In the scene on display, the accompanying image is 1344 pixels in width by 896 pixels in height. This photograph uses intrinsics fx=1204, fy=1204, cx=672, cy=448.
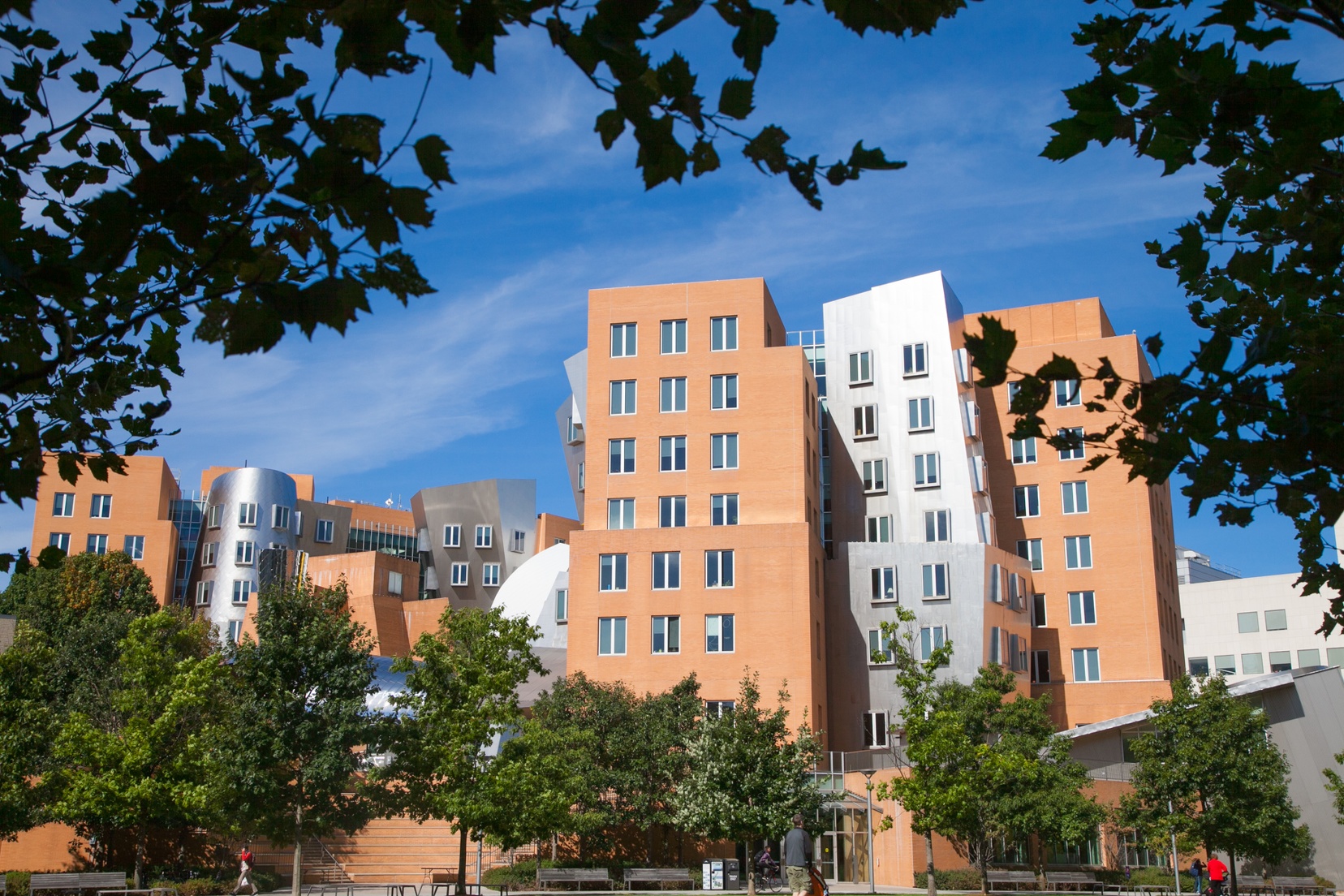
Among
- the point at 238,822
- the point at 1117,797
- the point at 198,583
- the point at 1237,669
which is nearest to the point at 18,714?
the point at 238,822

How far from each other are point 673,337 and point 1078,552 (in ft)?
85.3

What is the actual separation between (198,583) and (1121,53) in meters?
88.2

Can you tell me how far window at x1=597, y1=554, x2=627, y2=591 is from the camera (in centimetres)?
5584

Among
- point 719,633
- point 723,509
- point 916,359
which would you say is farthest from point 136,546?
point 916,359

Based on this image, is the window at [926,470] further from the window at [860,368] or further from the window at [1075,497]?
the window at [1075,497]

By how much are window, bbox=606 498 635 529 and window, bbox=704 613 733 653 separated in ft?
21.4

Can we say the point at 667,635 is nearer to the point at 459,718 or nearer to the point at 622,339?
the point at 622,339

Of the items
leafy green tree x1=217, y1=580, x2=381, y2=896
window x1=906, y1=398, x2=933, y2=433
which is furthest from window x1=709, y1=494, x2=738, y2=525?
leafy green tree x1=217, y1=580, x2=381, y2=896

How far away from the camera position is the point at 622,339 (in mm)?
60062

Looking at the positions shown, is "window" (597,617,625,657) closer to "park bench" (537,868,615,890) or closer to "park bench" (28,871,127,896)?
"park bench" (537,868,615,890)

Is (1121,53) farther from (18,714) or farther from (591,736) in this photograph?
(18,714)

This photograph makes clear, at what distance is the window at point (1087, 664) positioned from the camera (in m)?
64.6

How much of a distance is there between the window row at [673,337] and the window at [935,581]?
14.5 meters

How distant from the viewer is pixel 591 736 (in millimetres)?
42750
